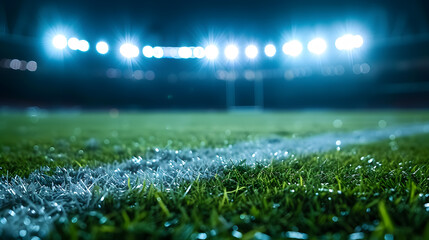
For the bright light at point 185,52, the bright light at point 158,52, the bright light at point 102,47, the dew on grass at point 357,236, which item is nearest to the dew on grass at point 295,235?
the dew on grass at point 357,236

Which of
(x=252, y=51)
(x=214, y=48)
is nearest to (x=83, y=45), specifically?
(x=214, y=48)

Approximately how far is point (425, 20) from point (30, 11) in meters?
25.8

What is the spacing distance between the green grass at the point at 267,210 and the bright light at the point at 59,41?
23176mm

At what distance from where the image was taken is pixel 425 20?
1795 centimetres

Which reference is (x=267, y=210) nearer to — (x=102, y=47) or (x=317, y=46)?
(x=317, y=46)

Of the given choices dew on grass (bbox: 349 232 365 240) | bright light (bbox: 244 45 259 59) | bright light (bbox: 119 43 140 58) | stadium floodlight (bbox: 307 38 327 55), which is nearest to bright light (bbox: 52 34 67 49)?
bright light (bbox: 119 43 140 58)

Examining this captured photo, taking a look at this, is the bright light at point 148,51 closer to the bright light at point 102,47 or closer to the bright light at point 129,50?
the bright light at point 129,50

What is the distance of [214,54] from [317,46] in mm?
7906

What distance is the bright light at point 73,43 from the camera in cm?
2075

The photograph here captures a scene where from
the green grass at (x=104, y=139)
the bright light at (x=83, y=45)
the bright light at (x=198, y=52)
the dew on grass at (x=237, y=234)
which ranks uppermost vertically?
the bright light at (x=83, y=45)

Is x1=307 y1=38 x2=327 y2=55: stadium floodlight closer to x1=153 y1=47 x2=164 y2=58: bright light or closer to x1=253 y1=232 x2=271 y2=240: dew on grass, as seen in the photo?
x1=153 y1=47 x2=164 y2=58: bright light

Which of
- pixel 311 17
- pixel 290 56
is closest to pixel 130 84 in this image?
pixel 290 56

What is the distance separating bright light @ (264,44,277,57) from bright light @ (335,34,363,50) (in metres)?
4.82

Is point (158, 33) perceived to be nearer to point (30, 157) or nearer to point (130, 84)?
point (130, 84)
